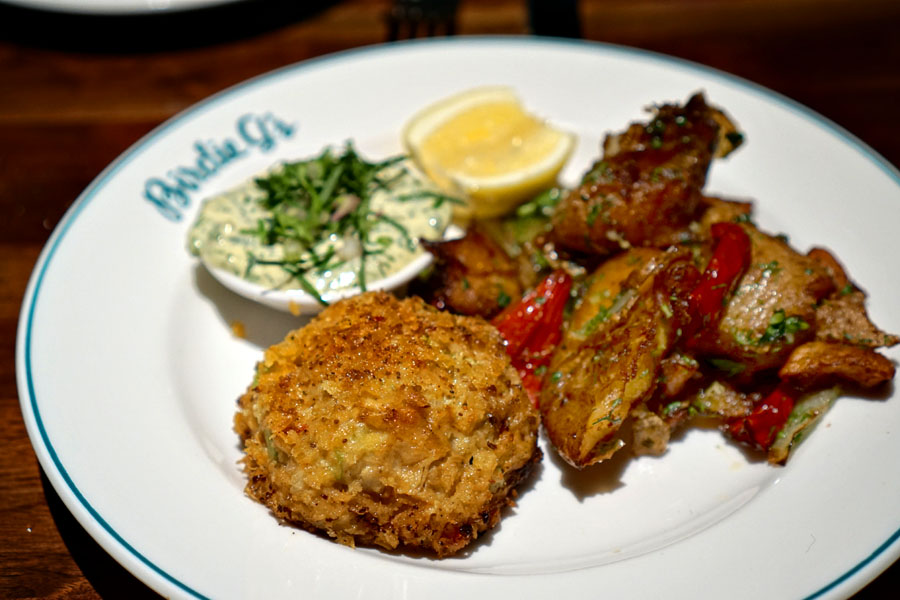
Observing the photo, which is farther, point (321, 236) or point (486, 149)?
point (486, 149)

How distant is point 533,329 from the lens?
301 centimetres

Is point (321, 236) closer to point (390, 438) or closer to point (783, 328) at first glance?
point (390, 438)

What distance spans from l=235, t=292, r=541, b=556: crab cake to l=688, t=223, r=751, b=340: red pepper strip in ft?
2.25

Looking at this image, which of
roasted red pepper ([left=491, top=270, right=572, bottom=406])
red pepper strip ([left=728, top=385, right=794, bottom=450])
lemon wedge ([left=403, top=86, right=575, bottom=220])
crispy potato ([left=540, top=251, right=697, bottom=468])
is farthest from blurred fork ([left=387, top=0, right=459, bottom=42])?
red pepper strip ([left=728, top=385, right=794, bottom=450])

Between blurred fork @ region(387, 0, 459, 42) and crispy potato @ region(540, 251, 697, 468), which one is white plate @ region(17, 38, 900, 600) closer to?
crispy potato @ region(540, 251, 697, 468)

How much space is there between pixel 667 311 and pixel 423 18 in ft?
10.5

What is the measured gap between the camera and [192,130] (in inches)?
153

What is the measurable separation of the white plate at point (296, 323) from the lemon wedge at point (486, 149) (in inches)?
11.4

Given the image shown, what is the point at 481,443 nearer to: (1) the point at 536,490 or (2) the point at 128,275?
(1) the point at 536,490

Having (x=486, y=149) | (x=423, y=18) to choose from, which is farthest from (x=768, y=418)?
(x=423, y=18)

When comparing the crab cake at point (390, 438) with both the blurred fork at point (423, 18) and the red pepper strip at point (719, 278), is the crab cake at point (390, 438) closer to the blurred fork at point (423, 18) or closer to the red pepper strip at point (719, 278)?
the red pepper strip at point (719, 278)

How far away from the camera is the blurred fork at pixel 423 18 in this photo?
496cm

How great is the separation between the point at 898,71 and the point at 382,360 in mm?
4269

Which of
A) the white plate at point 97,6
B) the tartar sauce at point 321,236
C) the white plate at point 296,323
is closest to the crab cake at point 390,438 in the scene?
the white plate at point 296,323
